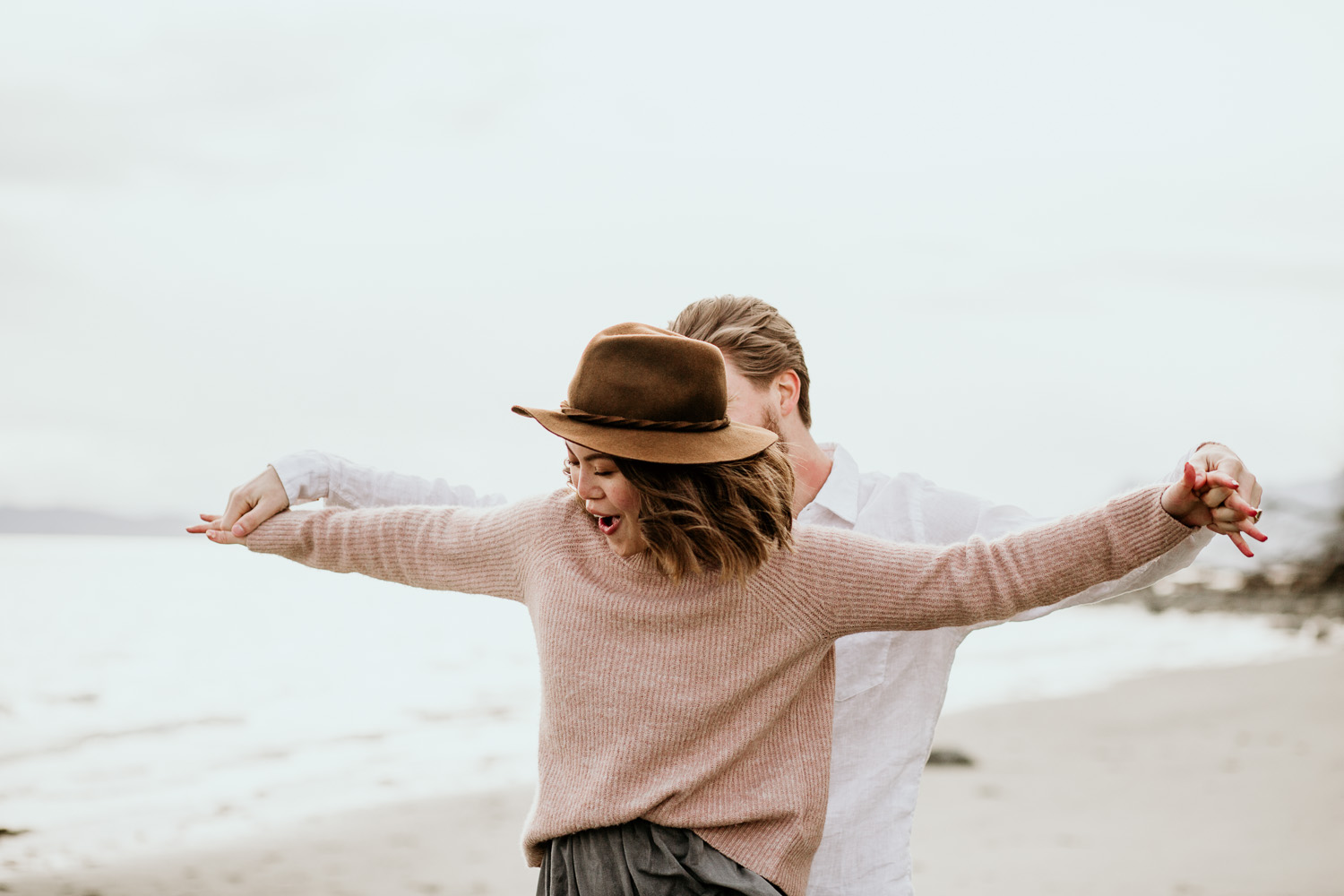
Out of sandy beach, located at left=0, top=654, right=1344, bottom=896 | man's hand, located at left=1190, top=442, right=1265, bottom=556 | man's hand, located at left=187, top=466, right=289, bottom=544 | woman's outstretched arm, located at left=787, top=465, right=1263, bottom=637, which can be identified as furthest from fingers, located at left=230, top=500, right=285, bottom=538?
sandy beach, located at left=0, top=654, right=1344, bottom=896

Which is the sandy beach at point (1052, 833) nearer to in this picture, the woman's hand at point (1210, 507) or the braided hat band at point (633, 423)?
the woman's hand at point (1210, 507)

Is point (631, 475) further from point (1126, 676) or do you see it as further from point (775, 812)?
point (1126, 676)

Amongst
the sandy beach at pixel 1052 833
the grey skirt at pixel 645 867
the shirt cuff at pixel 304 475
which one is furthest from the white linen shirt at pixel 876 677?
the sandy beach at pixel 1052 833

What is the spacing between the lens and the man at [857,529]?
89.0 inches

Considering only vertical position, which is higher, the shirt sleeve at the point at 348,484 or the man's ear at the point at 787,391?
the man's ear at the point at 787,391

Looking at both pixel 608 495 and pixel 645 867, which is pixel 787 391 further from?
pixel 645 867

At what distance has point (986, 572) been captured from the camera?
1.89 metres

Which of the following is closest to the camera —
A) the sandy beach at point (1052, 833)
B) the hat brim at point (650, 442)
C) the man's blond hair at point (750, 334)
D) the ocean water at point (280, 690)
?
the hat brim at point (650, 442)

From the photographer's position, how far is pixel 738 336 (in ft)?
8.11

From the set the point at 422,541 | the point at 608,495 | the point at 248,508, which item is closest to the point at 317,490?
the point at 248,508

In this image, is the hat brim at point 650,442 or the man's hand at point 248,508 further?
the man's hand at point 248,508

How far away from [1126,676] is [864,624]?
39.8ft

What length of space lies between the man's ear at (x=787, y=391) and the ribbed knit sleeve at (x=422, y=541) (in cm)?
67

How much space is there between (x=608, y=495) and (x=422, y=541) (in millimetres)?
441
